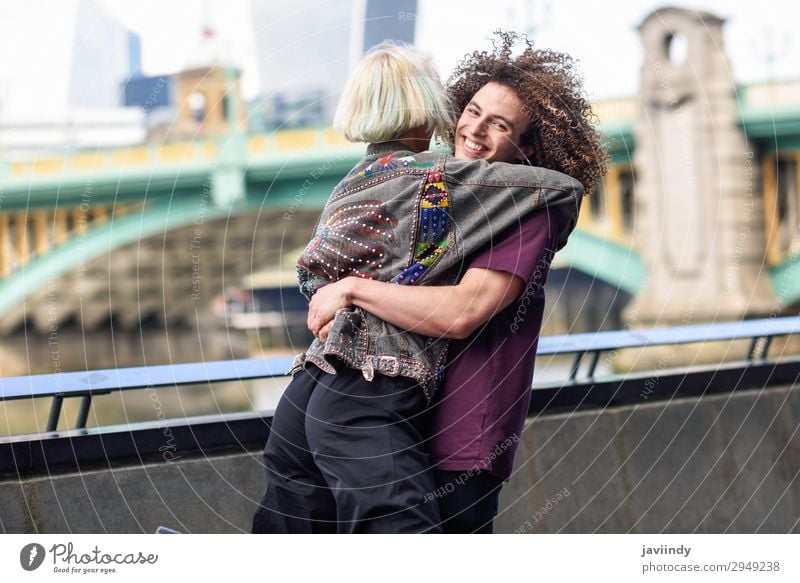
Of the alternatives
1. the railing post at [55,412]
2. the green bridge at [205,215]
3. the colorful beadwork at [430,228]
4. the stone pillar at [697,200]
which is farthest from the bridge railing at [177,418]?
the stone pillar at [697,200]

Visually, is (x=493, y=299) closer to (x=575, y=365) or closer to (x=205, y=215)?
(x=575, y=365)

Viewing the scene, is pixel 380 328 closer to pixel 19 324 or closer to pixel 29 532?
A: pixel 29 532

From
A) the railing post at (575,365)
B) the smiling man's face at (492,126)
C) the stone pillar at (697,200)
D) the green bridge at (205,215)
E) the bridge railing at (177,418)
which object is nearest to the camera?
the smiling man's face at (492,126)

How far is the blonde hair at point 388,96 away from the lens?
168cm

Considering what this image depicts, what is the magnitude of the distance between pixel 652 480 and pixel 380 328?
170 centimetres

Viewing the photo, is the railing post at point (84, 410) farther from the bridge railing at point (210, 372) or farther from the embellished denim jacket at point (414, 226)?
the embellished denim jacket at point (414, 226)

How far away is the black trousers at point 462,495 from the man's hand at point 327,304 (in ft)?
0.95

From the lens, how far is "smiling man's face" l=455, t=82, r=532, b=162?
178cm

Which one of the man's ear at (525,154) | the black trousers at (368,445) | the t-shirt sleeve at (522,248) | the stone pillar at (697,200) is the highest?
the man's ear at (525,154)

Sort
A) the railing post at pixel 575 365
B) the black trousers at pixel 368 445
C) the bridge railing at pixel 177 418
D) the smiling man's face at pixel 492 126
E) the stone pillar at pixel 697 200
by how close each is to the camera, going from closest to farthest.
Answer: the black trousers at pixel 368 445 → the smiling man's face at pixel 492 126 → the bridge railing at pixel 177 418 → the railing post at pixel 575 365 → the stone pillar at pixel 697 200

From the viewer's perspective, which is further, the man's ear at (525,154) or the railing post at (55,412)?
the railing post at (55,412)

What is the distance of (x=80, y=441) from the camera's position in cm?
235

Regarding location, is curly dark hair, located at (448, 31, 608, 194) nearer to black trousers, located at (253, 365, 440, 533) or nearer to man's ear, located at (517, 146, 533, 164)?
man's ear, located at (517, 146, 533, 164)

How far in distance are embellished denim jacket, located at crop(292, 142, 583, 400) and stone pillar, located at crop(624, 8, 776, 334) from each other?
44.1ft
